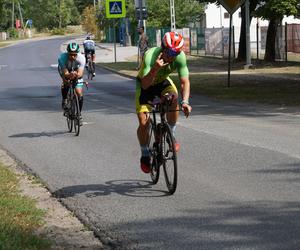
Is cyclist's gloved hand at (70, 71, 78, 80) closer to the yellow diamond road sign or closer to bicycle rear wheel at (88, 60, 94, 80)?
the yellow diamond road sign

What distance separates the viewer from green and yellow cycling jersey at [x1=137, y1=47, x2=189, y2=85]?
276 inches

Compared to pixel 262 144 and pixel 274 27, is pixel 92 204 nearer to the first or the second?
pixel 262 144

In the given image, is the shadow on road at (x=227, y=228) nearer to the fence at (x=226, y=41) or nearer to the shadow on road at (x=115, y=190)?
the shadow on road at (x=115, y=190)

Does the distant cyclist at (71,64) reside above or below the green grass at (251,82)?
above

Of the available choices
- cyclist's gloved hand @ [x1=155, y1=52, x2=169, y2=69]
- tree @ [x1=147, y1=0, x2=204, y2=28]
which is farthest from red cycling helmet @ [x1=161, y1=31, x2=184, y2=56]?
tree @ [x1=147, y1=0, x2=204, y2=28]

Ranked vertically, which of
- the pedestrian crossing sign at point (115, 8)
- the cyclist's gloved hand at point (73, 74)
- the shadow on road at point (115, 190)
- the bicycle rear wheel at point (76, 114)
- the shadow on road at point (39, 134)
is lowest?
the shadow on road at point (39, 134)

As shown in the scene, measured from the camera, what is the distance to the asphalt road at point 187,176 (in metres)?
5.90

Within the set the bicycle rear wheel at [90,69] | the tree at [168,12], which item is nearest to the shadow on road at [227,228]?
the bicycle rear wheel at [90,69]

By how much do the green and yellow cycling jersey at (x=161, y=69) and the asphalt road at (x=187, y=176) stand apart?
4.41ft

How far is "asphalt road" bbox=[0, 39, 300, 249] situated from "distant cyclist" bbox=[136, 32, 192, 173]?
75 centimetres

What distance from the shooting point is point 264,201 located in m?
6.87

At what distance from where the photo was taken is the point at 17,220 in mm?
6230

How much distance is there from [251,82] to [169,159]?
55.3ft

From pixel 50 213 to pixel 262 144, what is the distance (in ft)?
15.5
